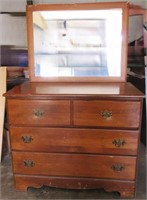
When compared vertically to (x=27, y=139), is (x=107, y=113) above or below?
above

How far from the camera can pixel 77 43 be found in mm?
1786

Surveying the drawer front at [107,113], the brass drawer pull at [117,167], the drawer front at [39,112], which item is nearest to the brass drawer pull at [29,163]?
the drawer front at [39,112]

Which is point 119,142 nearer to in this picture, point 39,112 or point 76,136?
point 76,136

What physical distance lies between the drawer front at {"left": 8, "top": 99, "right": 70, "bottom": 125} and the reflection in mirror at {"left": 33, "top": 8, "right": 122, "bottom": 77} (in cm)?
51

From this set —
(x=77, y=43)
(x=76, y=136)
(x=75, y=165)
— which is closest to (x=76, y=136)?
(x=76, y=136)

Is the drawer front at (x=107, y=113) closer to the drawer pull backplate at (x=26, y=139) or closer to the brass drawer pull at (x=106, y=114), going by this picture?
the brass drawer pull at (x=106, y=114)

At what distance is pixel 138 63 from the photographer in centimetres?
215

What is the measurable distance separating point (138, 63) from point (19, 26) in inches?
49.7

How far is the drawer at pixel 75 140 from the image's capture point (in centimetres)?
138

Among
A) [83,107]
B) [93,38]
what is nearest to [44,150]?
[83,107]

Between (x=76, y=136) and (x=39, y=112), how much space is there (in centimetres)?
29

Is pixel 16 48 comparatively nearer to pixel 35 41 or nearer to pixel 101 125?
pixel 35 41

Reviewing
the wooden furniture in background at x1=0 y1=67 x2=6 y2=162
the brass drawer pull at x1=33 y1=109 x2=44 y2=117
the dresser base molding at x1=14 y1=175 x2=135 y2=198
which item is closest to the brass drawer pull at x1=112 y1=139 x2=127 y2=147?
the dresser base molding at x1=14 y1=175 x2=135 y2=198

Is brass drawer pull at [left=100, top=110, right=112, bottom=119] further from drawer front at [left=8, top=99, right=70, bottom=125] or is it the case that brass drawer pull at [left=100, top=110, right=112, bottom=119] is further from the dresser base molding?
the dresser base molding
